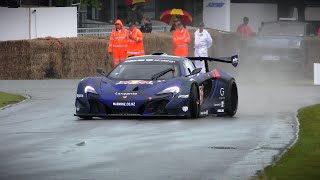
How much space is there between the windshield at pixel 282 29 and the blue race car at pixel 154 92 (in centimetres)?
1689

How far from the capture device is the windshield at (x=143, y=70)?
19.1 m

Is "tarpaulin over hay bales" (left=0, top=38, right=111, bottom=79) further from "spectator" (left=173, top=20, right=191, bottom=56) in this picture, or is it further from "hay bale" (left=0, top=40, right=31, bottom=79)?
"spectator" (left=173, top=20, right=191, bottom=56)

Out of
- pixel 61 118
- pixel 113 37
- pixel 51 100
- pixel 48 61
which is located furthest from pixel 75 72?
pixel 61 118

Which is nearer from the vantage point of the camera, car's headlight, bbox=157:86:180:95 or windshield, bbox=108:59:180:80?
car's headlight, bbox=157:86:180:95

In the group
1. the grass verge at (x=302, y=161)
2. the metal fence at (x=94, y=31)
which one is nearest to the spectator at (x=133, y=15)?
the metal fence at (x=94, y=31)

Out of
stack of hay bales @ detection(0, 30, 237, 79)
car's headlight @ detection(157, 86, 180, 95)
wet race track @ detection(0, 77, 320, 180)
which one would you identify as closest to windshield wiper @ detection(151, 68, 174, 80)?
car's headlight @ detection(157, 86, 180, 95)

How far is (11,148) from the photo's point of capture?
13.9 meters

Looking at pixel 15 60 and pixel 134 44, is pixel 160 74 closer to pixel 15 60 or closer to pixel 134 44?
pixel 134 44

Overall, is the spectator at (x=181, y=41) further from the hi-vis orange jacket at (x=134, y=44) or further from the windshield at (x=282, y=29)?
the windshield at (x=282, y=29)

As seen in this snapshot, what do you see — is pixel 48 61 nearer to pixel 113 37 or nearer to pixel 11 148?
pixel 113 37

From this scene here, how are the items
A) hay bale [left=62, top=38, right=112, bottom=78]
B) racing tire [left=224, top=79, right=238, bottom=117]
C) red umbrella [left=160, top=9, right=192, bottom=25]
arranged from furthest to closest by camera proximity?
red umbrella [left=160, top=9, right=192, bottom=25]
hay bale [left=62, top=38, right=112, bottom=78]
racing tire [left=224, top=79, right=238, bottom=117]

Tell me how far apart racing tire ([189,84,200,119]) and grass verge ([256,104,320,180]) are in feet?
6.73

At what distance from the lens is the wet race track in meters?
11.6

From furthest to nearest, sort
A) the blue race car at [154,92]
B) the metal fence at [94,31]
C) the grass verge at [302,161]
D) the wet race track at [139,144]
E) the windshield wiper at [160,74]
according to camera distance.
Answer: the metal fence at [94,31], the windshield wiper at [160,74], the blue race car at [154,92], the wet race track at [139,144], the grass verge at [302,161]
